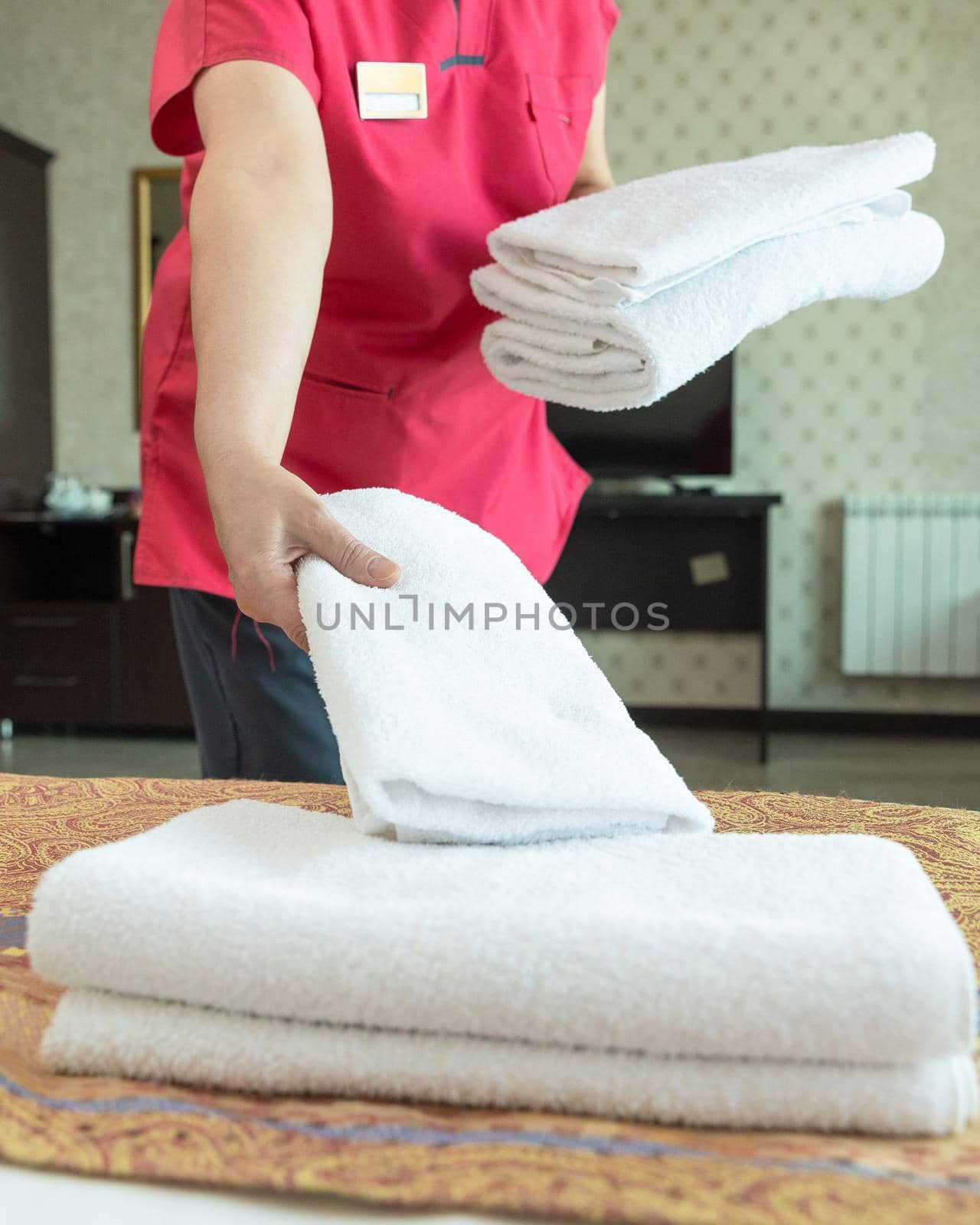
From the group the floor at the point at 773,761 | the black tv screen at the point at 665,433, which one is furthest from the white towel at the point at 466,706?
the black tv screen at the point at 665,433

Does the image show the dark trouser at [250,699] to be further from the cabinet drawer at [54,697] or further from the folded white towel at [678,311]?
the cabinet drawer at [54,697]

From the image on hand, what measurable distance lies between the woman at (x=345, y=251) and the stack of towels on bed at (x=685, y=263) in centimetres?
8

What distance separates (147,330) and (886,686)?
3.57 m

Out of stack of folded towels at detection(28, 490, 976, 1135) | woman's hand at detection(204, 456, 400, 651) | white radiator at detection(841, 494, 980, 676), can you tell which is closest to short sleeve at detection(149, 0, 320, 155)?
woman's hand at detection(204, 456, 400, 651)

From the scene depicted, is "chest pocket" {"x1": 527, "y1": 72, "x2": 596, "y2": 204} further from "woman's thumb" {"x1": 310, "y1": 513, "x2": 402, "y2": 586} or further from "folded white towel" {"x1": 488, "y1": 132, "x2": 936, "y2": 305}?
"woman's thumb" {"x1": 310, "y1": 513, "x2": 402, "y2": 586}

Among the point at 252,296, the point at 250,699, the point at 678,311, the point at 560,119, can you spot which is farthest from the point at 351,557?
the point at 560,119

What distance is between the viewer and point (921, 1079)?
0.38 metres

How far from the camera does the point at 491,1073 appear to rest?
15.7 inches

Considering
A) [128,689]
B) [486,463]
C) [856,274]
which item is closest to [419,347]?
[486,463]

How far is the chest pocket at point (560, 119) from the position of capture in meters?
1.04

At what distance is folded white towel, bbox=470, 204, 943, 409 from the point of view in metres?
0.86

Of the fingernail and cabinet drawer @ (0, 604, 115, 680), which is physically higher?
the fingernail

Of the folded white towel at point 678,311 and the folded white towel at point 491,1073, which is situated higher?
the folded white towel at point 678,311

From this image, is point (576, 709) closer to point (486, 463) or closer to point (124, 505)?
point (486, 463)
